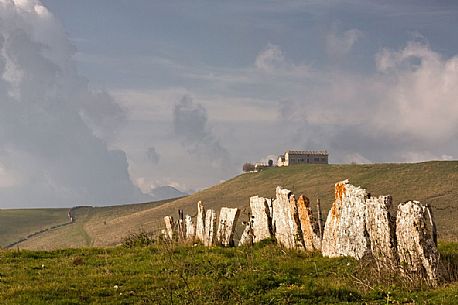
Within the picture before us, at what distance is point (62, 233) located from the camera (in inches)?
4574

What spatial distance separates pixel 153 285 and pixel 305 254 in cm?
731

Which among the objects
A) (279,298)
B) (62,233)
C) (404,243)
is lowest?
(279,298)

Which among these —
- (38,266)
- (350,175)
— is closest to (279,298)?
(38,266)

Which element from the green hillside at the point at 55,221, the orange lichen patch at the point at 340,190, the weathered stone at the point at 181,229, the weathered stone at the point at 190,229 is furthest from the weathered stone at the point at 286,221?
the green hillside at the point at 55,221

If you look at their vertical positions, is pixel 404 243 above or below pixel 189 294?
above

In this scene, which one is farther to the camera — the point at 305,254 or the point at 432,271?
the point at 305,254

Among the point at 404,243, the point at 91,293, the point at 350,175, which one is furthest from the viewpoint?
the point at 350,175

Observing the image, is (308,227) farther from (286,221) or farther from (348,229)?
(348,229)

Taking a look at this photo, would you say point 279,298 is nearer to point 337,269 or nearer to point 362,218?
point 337,269

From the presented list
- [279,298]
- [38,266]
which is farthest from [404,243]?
[38,266]

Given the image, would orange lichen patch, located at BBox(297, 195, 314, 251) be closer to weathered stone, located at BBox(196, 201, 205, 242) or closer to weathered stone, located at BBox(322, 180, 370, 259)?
weathered stone, located at BBox(322, 180, 370, 259)

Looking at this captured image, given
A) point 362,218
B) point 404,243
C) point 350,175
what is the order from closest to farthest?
point 404,243, point 362,218, point 350,175

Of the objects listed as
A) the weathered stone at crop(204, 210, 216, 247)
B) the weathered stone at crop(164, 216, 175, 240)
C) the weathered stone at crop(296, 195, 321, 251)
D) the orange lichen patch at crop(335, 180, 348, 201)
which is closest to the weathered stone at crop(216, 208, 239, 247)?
the weathered stone at crop(204, 210, 216, 247)

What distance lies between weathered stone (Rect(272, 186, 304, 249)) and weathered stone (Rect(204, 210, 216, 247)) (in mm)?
2796
